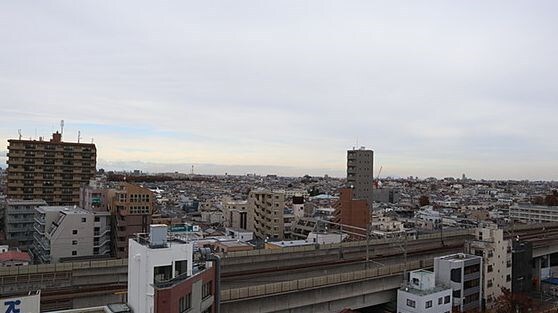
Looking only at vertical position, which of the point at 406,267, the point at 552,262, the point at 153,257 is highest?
the point at 153,257

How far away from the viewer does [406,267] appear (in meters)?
21.3

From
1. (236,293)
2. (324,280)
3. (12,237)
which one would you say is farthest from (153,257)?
(12,237)

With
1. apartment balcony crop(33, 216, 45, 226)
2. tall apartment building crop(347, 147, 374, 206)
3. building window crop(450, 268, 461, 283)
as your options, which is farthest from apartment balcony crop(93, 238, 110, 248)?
tall apartment building crop(347, 147, 374, 206)

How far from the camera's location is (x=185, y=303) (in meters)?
10.9

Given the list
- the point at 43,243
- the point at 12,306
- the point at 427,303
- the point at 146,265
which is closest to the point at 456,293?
the point at 427,303

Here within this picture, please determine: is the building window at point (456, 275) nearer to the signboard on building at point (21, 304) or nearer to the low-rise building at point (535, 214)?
the signboard on building at point (21, 304)

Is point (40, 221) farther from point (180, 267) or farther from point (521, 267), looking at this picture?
point (521, 267)

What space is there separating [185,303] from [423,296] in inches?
471

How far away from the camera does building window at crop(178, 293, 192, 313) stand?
34.9ft

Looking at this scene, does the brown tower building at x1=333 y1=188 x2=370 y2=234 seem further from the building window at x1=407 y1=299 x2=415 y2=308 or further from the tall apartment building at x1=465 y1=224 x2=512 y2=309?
the building window at x1=407 y1=299 x2=415 y2=308

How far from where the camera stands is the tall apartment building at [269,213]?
43.5 meters

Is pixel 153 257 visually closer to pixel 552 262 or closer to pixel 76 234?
→ pixel 76 234

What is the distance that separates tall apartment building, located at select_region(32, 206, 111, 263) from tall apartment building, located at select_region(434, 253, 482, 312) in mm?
22978

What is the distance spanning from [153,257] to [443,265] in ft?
49.7
